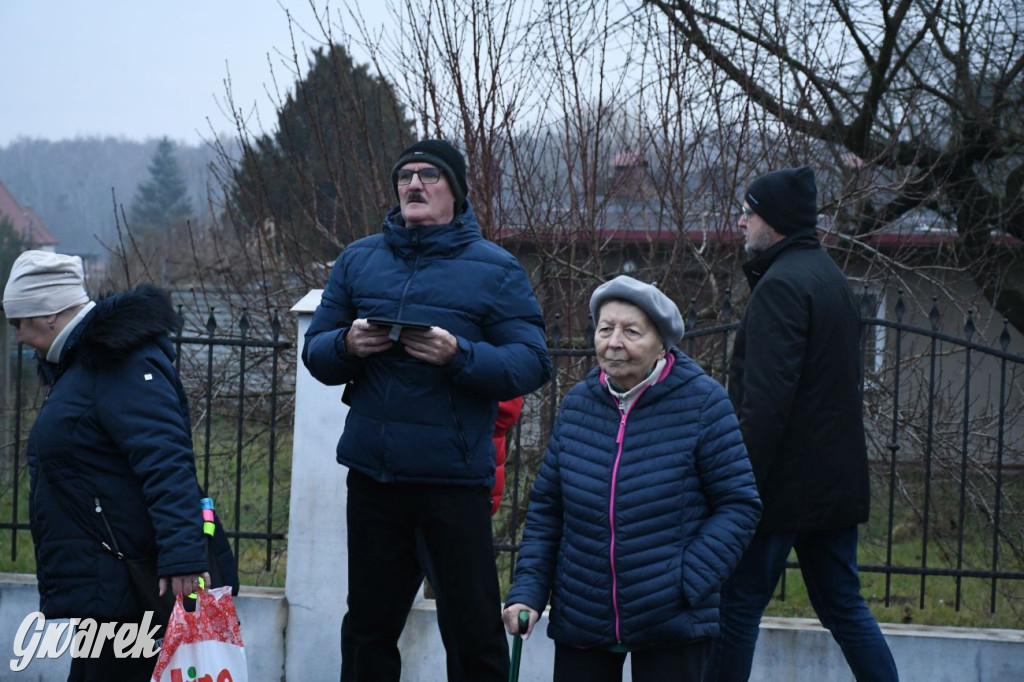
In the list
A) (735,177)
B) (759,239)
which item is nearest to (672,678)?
(759,239)

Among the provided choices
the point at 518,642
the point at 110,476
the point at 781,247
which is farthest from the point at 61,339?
the point at 781,247

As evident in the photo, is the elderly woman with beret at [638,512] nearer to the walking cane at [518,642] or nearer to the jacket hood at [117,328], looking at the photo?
the walking cane at [518,642]

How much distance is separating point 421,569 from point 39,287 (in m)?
1.37

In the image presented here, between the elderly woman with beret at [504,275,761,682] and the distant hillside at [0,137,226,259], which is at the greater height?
the distant hillside at [0,137,226,259]

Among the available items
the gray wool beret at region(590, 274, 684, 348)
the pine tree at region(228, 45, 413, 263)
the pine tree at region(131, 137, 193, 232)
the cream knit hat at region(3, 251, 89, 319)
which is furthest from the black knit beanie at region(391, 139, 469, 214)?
the pine tree at region(131, 137, 193, 232)

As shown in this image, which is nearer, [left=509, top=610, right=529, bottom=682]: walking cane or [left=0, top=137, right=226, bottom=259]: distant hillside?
[left=509, top=610, right=529, bottom=682]: walking cane

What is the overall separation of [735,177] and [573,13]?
4.25 ft

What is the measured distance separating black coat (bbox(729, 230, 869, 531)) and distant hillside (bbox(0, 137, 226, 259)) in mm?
84006

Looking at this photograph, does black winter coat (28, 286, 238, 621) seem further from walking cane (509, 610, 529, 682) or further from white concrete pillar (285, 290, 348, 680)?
white concrete pillar (285, 290, 348, 680)

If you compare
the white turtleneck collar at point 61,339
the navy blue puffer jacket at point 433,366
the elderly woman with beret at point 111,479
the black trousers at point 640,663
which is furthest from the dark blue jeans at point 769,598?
the white turtleneck collar at point 61,339

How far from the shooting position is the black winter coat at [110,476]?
2918 millimetres

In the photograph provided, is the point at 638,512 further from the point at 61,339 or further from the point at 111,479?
the point at 61,339

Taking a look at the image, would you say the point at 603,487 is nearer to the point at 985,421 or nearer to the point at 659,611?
the point at 659,611

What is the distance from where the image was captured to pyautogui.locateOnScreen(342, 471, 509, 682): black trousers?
3219 mm
